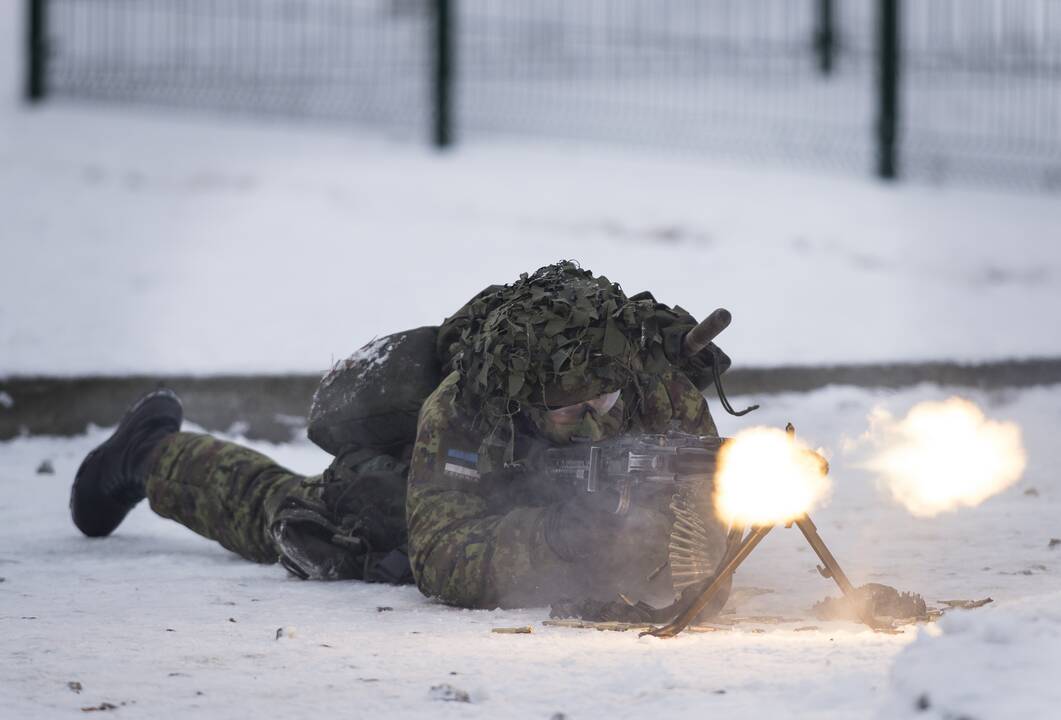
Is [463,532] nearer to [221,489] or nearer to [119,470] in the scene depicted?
[221,489]

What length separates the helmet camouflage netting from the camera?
3096 millimetres

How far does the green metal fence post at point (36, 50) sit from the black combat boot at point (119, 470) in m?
6.19

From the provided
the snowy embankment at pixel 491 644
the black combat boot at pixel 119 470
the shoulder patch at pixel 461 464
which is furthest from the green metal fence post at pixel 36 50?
the shoulder patch at pixel 461 464

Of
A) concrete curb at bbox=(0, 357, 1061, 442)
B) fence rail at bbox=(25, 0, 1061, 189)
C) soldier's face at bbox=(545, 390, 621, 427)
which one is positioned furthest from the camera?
fence rail at bbox=(25, 0, 1061, 189)

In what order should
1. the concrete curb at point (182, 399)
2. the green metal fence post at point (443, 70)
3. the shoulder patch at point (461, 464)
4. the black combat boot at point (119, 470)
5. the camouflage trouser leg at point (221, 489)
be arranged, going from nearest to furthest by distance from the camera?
the shoulder patch at point (461, 464), the camouflage trouser leg at point (221, 489), the black combat boot at point (119, 470), the concrete curb at point (182, 399), the green metal fence post at point (443, 70)

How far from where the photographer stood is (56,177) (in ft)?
30.5

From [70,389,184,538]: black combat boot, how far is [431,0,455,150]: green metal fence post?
5.71m

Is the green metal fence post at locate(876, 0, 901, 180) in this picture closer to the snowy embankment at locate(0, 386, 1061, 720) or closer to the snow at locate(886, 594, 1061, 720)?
the snowy embankment at locate(0, 386, 1061, 720)

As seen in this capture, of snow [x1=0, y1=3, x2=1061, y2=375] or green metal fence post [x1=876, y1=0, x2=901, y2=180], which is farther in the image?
green metal fence post [x1=876, y1=0, x2=901, y2=180]

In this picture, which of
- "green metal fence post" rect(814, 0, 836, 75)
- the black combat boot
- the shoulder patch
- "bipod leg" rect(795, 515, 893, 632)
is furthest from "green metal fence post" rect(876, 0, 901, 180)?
"bipod leg" rect(795, 515, 893, 632)

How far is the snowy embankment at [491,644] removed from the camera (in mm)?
2178

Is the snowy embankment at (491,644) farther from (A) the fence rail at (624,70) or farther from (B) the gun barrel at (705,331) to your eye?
(A) the fence rail at (624,70)

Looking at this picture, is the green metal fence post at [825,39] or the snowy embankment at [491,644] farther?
the green metal fence post at [825,39]

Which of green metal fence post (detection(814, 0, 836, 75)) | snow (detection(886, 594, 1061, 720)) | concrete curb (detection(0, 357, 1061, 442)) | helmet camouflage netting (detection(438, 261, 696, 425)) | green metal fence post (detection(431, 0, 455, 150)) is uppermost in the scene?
green metal fence post (detection(814, 0, 836, 75))
